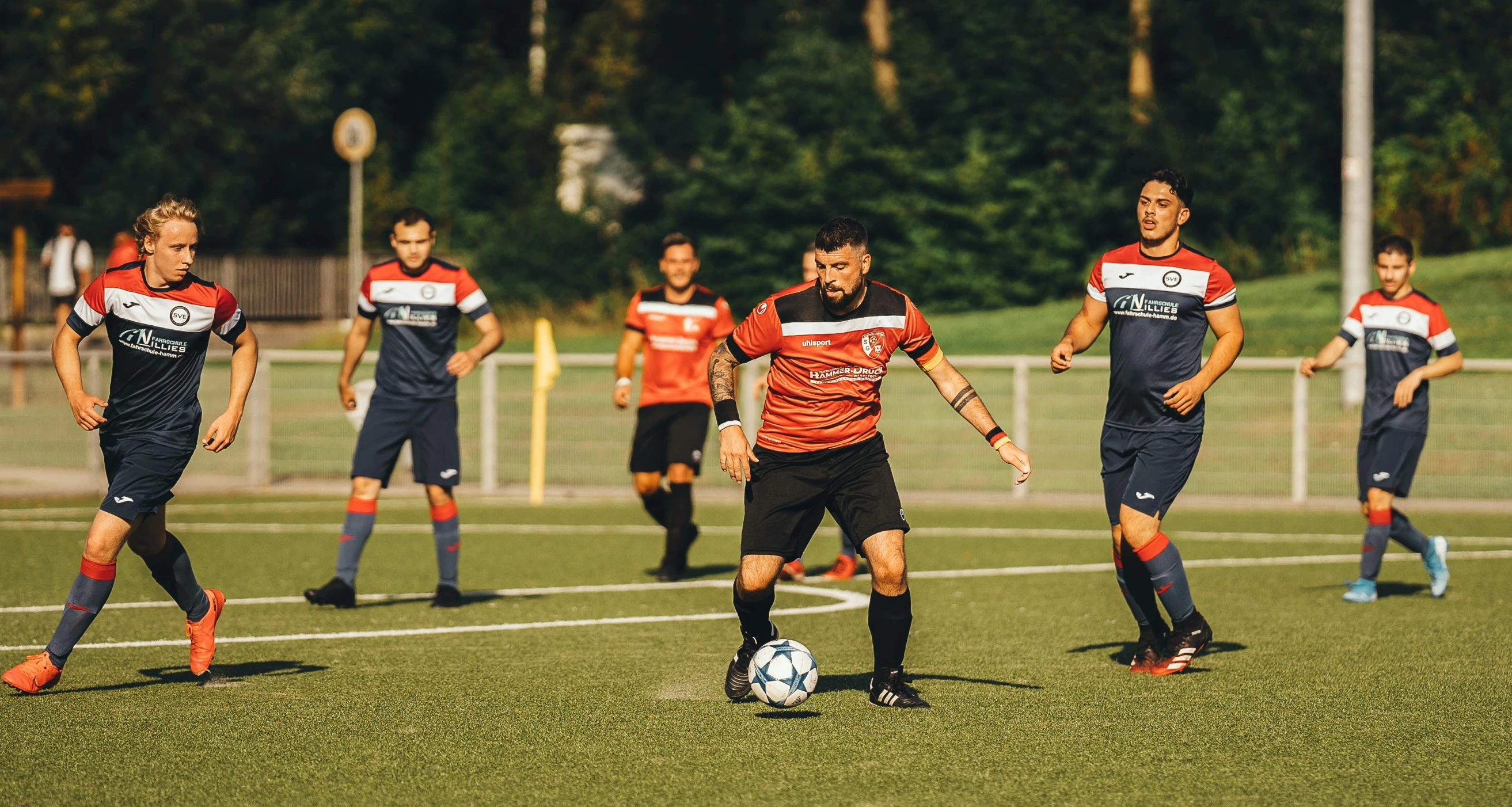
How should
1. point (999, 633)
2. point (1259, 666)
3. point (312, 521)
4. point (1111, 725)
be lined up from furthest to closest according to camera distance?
1. point (312, 521)
2. point (999, 633)
3. point (1259, 666)
4. point (1111, 725)

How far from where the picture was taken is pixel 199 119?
42812 millimetres

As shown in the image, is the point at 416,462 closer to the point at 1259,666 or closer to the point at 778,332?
the point at 778,332

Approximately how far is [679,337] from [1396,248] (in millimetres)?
4434

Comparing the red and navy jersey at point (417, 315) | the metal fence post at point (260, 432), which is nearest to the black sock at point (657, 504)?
the red and navy jersey at point (417, 315)

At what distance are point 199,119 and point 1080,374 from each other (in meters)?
29.8

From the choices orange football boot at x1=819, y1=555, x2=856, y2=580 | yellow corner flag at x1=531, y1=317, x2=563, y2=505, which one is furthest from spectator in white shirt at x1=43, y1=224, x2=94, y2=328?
orange football boot at x1=819, y1=555, x2=856, y2=580

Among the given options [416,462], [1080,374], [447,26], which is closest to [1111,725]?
[416,462]

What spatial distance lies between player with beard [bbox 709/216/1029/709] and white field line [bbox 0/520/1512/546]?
7.35 meters

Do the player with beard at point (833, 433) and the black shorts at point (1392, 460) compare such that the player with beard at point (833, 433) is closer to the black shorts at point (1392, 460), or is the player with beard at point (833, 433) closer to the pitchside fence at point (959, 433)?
the black shorts at point (1392, 460)

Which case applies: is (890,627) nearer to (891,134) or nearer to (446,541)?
(446,541)

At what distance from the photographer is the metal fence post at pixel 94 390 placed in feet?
57.5

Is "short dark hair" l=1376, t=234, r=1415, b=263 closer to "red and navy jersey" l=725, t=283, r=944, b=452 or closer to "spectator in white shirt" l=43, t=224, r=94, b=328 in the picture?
"red and navy jersey" l=725, t=283, r=944, b=452

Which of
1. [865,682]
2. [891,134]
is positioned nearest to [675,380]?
[865,682]

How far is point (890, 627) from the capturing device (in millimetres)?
6969
